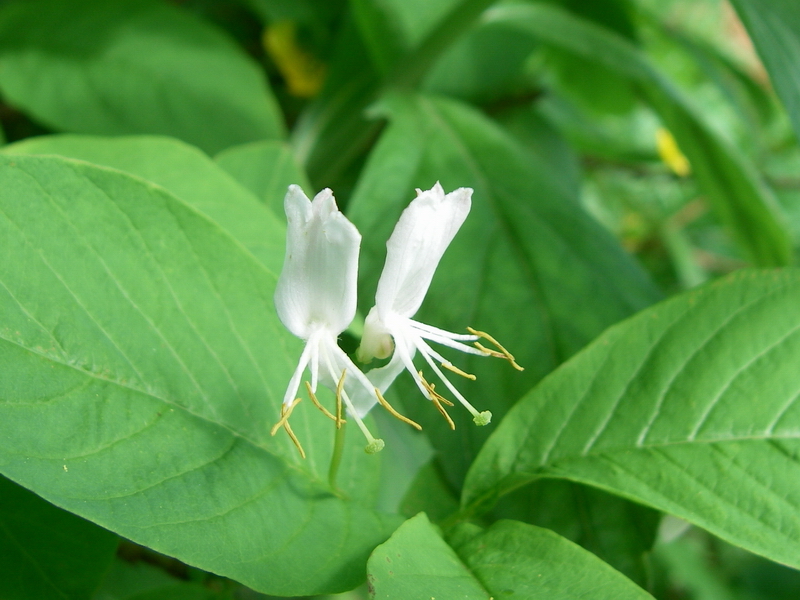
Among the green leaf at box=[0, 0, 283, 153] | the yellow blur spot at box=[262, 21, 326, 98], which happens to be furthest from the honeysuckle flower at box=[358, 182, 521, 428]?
the yellow blur spot at box=[262, 21, 326, 98]

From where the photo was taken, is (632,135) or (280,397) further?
(632,135)

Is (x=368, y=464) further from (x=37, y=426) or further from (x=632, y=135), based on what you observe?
(x=632, y=135)

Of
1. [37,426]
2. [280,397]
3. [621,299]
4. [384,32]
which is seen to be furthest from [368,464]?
[384,32]

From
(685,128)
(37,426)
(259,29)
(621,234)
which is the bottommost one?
(621,234)

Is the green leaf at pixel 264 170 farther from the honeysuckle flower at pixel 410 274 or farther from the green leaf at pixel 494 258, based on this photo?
the honeysuckle flower at pixel 410 274

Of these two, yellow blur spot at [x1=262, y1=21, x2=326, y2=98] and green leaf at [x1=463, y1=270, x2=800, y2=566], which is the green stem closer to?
green leaf at [x1=463, y1=270, x2=800, y2=566]

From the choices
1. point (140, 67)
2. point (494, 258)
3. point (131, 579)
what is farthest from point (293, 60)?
point (131, 579)
